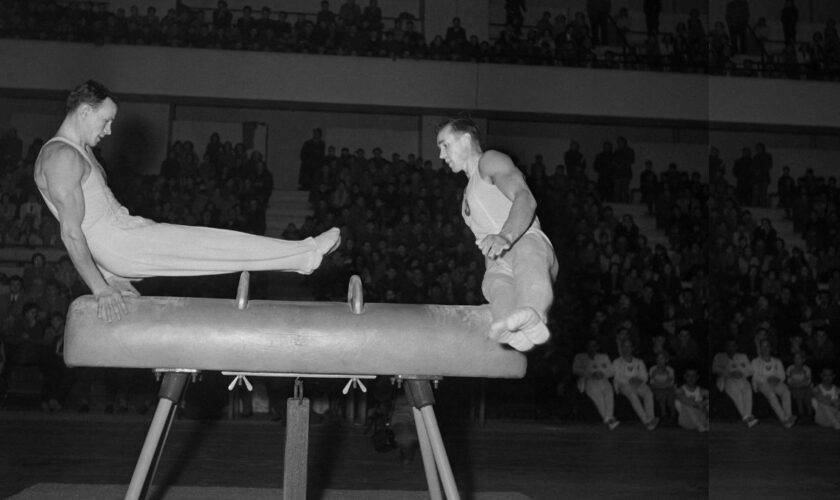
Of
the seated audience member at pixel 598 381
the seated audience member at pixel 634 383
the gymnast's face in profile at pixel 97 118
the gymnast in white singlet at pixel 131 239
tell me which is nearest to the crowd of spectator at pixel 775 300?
the seated audience member at pixel 634 383

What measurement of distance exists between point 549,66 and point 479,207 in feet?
38.0

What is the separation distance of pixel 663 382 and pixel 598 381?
0.83 meters

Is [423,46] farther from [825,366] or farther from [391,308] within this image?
[391,308]

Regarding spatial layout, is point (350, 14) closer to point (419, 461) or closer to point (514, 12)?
point (514, 12)

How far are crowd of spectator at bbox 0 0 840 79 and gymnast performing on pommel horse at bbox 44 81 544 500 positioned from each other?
11.2 metres

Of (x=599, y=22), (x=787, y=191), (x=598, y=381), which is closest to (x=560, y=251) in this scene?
(x=598, y=381)

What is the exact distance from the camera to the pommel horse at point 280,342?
311 cm

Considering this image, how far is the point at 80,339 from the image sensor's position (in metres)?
3.09

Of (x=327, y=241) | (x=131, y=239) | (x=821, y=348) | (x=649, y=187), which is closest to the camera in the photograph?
(x=131, y=239)

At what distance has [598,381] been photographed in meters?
9.61

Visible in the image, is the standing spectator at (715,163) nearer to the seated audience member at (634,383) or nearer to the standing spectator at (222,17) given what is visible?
the seated audience member at (634,383)

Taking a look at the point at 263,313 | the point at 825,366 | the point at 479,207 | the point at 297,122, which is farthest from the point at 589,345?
the point at 297,122

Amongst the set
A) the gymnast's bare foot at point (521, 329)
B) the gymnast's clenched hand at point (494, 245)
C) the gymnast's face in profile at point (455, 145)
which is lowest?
the gymnast's bare foot at point (521, 329)

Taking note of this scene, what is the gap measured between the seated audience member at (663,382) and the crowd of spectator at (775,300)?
2.48 ft
